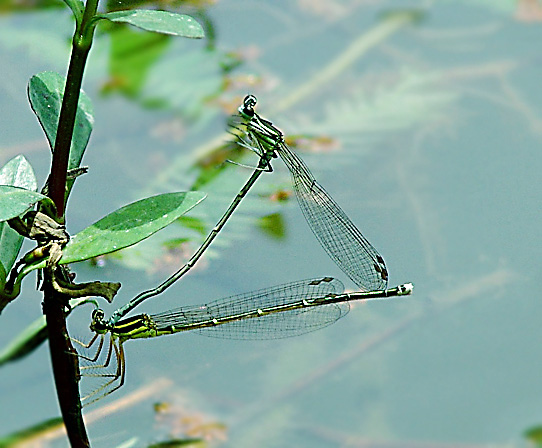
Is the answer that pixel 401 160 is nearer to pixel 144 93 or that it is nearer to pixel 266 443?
pixel 144 93

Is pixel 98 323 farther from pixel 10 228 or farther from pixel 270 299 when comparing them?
pixel 270 299

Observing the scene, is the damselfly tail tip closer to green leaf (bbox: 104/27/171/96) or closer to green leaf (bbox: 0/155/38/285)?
green leaf (bbox: 0/155/38/285)

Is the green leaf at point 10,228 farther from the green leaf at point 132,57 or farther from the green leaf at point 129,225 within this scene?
the green leaf at point 132,57

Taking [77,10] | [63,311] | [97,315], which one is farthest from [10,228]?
[77,10]

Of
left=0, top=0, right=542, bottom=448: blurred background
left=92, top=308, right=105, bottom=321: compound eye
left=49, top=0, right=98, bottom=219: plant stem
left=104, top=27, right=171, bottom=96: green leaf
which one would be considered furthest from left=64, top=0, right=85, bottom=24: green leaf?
left=104, top=27, right=171, bottom=96: green leaf

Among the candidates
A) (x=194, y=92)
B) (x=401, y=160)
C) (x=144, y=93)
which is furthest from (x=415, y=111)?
(x=144, y=93)

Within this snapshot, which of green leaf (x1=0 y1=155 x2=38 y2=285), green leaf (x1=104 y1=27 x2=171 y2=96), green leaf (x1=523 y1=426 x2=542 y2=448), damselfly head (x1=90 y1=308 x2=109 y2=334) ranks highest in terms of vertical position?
green leaf (x1=104 y1=27 x2=171 y2=96)

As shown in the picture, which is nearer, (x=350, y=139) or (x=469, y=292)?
(x=469, y=292)
